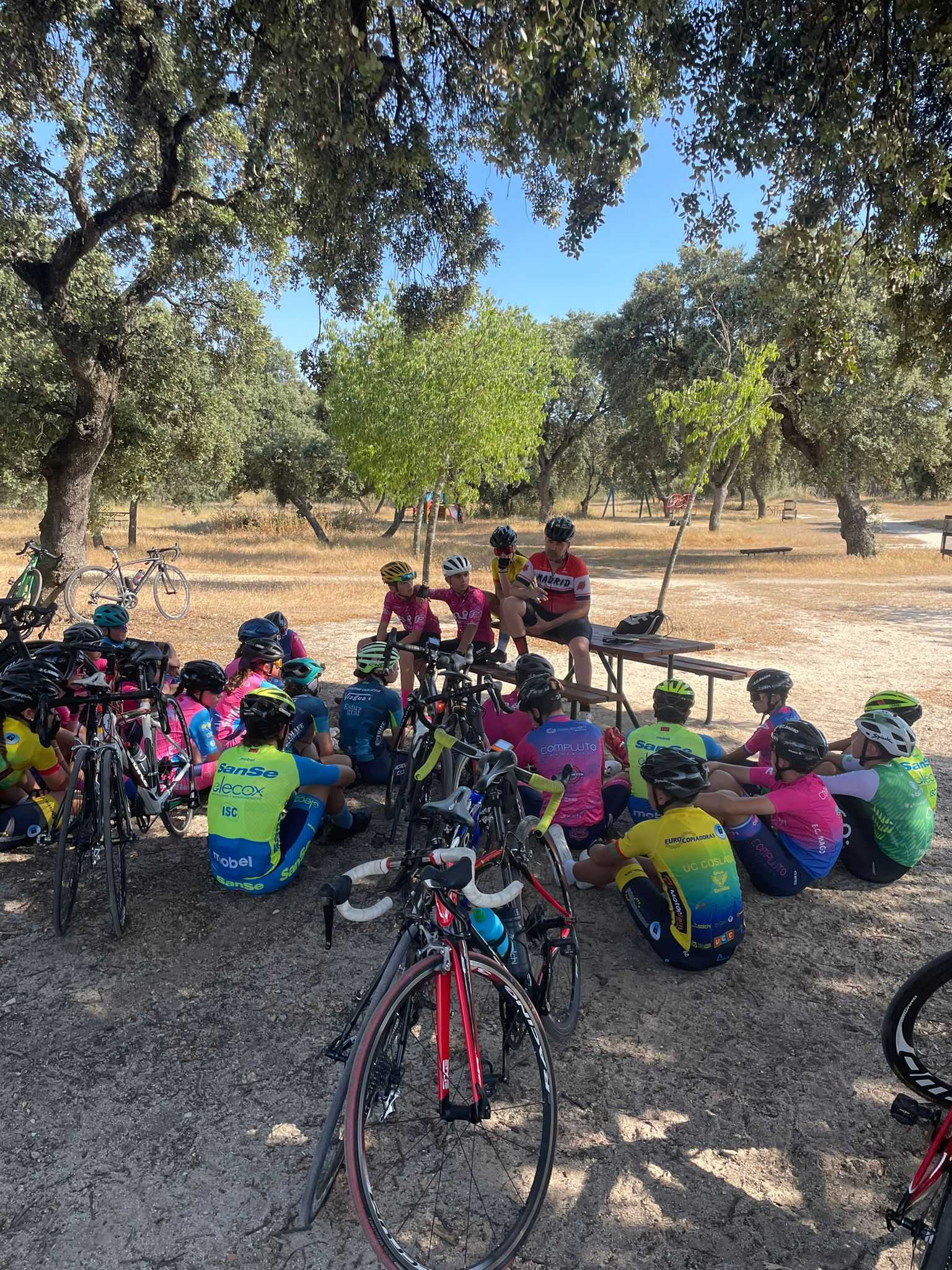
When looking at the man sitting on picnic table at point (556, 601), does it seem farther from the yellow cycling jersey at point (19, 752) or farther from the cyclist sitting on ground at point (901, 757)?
the yellow cycling jersey at point (19, 752)

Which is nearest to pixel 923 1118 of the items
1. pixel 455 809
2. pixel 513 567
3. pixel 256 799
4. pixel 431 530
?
pixel 455 809

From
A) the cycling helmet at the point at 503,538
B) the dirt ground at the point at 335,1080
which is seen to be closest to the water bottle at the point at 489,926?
the dirt ground at the point at 335,1080

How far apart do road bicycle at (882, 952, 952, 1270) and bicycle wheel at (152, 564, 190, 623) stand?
13.4 m

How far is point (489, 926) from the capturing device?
9.63ft

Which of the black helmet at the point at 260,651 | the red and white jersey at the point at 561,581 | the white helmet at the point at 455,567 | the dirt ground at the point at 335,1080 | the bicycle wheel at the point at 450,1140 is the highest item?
the white helmet at the point at 455,567

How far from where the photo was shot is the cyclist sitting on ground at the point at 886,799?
4.85m

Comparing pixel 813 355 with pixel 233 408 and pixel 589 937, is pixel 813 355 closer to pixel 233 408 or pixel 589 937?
pixel 589 937

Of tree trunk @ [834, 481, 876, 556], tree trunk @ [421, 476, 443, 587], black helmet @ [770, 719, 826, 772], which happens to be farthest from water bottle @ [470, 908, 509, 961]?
tree trunk @ [834, 481, 876, 556]

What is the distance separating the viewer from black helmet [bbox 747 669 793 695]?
5941 millimetres

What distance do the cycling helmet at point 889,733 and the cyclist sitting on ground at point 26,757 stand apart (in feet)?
16.5

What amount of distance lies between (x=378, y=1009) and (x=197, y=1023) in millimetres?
1711

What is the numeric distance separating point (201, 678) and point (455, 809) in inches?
141

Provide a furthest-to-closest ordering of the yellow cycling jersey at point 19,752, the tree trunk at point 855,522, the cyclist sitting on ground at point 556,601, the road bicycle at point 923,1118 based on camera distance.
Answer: the tree trunk at point 855,522
the cyclist sitting on ground at point 556,601
the yellow cycling jersey at point 19,752
the road bicycle at point 923,1118

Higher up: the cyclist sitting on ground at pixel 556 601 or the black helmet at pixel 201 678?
the cyclist sitting on ground at pixel 556 601
